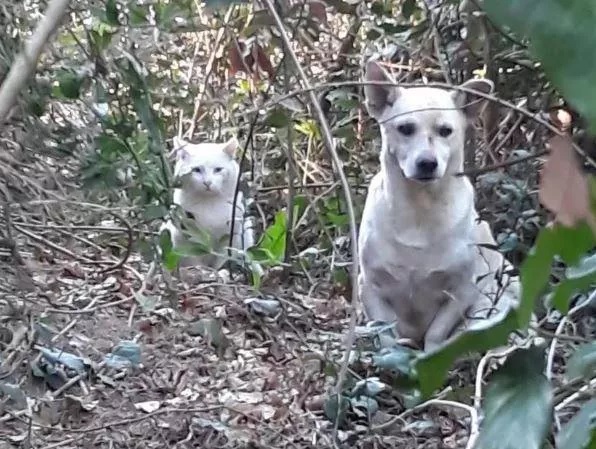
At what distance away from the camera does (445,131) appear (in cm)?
303

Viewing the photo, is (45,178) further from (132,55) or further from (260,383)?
(260,383)

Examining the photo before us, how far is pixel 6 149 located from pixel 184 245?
0.74m

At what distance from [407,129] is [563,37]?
267 centimetres

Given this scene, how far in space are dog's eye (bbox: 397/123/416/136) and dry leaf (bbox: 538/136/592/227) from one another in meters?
2.63

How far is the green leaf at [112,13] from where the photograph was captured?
6.93 ft

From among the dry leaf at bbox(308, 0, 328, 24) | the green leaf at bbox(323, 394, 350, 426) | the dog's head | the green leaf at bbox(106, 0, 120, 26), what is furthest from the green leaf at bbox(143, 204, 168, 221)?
the dog's head

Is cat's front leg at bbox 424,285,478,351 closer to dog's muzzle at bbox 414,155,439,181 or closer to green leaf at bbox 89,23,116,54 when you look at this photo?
dog's muzzle at bbox 414,155,439,181

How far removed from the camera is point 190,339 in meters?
2.74

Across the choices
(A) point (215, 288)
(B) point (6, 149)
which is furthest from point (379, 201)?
(B) point (6, 149)

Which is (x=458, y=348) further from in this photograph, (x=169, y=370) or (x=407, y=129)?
(x=407, y=129)

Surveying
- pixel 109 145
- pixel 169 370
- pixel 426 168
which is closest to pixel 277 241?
pixel 426 168

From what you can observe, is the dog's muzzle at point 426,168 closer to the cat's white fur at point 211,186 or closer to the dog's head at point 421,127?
the dog's head at point 421,127

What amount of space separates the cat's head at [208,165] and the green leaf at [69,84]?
1.93m

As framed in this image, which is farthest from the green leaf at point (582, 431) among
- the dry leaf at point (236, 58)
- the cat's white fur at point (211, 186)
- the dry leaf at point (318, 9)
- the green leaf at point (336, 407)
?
the cat's white fur at point (211, 186)
